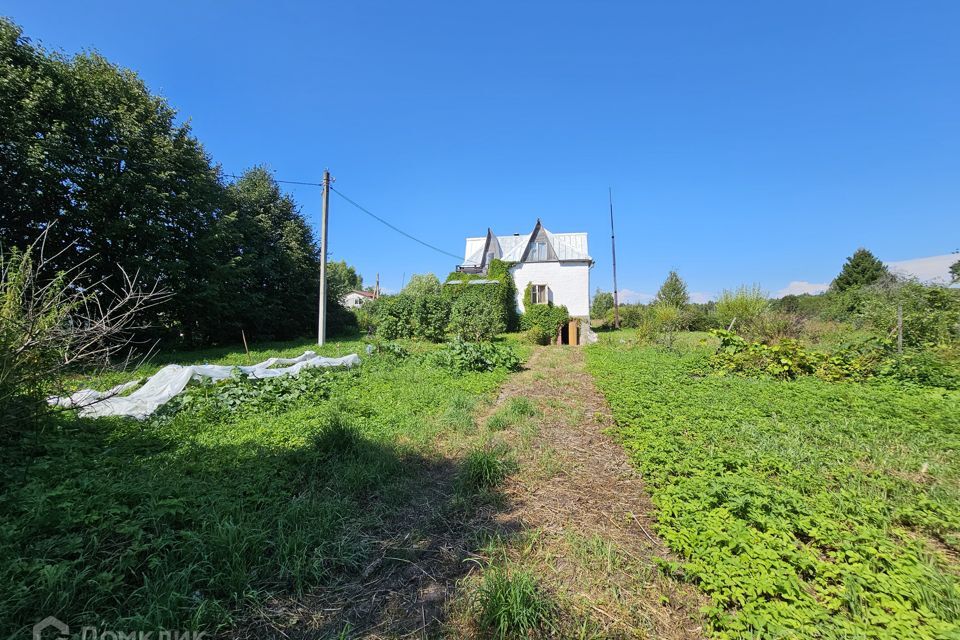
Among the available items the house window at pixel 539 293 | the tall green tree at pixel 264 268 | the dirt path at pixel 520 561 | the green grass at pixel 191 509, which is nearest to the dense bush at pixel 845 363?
the dirt path at pixel 520 561

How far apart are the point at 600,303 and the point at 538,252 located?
15385mm

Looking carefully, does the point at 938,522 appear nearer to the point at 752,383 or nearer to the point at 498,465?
the point at 498,465

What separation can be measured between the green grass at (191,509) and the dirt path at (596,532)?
121cm

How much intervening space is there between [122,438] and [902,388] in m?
12.0

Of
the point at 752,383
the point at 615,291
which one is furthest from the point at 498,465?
the point at 615,291

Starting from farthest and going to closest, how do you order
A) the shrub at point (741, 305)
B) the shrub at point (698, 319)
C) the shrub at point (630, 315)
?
1. the shrub at point (630, 315)
2. the shrub at point (698, 319)
3. the shrub at point (741, 305)

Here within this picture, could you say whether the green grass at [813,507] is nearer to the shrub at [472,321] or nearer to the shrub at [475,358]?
the shrub at [475,358]

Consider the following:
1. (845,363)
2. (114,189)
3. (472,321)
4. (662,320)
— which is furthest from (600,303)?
(114,189)

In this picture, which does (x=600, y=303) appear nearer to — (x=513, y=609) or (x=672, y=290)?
(x=672, y=290)

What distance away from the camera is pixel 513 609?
6.24ft

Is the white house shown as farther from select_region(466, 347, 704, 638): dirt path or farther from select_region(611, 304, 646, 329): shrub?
select_region(466, 347, 704, 638): dirt path

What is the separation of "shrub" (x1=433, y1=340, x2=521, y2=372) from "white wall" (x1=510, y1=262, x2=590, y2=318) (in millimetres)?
13575

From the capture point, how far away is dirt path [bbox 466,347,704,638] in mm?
2004

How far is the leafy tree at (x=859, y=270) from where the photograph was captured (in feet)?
83.5
